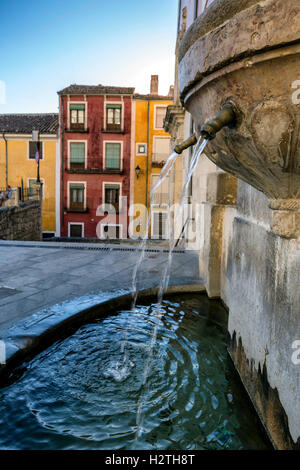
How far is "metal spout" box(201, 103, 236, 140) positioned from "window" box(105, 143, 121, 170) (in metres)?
24.7

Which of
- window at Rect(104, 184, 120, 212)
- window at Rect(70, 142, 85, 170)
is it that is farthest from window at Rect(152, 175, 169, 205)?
window at Rect(70, 142, 85, 170)

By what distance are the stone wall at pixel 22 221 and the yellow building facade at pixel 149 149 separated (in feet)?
27.7

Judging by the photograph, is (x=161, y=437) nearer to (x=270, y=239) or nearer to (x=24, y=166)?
(x=270, y=239)

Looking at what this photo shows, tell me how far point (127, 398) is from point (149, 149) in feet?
79.3

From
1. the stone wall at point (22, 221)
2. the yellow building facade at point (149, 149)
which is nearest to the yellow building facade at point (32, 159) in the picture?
Answer: the yellow building facade at point (149, 149)

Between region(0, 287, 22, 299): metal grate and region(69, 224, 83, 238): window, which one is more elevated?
region(0, 287, 22, 299): metal grate

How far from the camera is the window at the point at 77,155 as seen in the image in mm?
25594

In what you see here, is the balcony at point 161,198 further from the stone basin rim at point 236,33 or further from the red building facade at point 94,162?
the stone basin rim at point 236,33

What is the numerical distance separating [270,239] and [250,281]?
573 millimetres

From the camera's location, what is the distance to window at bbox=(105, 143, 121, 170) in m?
25.5

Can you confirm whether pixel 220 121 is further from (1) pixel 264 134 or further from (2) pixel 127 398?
(2) pixel 127 398

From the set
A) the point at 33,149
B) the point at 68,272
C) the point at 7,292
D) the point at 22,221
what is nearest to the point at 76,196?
the point at 33,149

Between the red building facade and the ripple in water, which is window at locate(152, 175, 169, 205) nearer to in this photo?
the red building facade

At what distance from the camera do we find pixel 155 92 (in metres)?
26.9
